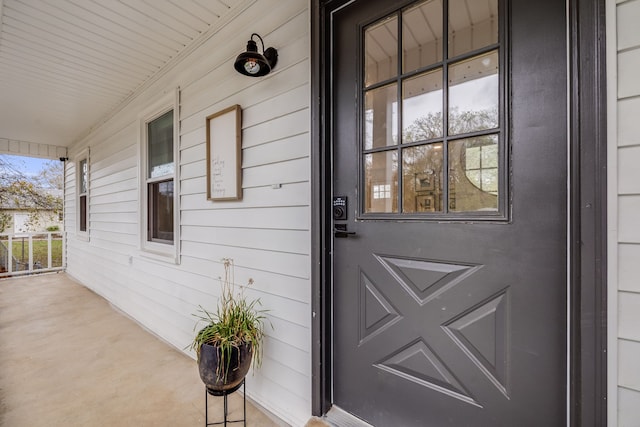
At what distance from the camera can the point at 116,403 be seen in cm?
183

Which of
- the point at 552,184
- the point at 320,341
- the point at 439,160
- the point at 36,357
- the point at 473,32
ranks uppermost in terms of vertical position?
the point at 473,32

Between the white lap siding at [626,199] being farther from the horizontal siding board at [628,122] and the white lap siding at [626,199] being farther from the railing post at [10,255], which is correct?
the railing post at [10,255]

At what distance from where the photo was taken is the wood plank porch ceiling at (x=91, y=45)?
75.3 inches

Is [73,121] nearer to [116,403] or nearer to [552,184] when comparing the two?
[116,403]

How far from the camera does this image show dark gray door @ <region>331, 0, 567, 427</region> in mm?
942

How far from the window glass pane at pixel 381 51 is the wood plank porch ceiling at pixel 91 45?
38.7 inches

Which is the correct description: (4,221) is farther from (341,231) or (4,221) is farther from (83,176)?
(341,231)

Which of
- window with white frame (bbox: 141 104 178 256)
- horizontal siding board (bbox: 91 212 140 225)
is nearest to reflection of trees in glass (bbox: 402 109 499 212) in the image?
window with white frame (bbox: 141 104 178 256)

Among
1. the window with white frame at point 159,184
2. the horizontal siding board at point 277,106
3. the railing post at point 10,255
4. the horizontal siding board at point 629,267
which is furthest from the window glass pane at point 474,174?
the railing post at point 10,255

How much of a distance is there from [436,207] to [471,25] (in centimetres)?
71

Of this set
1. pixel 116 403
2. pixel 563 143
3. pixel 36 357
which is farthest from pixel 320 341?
pixel 36 357

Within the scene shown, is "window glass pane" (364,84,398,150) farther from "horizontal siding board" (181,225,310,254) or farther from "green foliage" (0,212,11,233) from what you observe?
"green foliage" (0,212,11,233)

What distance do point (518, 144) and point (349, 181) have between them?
70 cm

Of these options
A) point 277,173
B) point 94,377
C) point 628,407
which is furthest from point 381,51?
point 94,377
